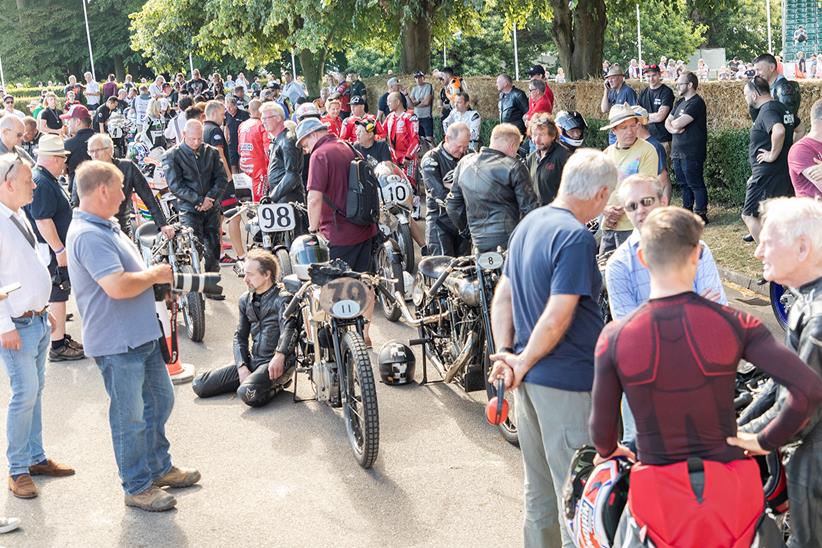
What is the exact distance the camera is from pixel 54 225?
29.9 feet

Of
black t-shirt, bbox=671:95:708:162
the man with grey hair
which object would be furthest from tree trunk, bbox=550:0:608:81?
the man with grey hair

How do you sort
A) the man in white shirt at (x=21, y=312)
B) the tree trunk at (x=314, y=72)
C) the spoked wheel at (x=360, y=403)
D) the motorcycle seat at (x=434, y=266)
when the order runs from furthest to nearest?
the tree trunk at (x=314, y=72), the motorcycle seat at (x=434, y=266), the spoked wheel at (x=360, y=403), the man in white shirt at (x=21, y=312)

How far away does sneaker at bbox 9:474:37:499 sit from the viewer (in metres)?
6.16

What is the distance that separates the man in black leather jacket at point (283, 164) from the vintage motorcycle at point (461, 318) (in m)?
3.61

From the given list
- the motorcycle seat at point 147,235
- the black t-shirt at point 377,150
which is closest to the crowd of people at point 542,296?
the motorcycle seat at point 147,235

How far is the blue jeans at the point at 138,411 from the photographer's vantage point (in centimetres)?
577

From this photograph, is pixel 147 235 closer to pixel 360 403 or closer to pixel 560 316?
pixel 360 403

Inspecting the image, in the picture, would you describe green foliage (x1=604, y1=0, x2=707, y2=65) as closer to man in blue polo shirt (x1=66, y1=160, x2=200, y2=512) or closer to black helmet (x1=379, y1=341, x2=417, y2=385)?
black helmet (x1=379, y1=341, x2=417, y2=385)

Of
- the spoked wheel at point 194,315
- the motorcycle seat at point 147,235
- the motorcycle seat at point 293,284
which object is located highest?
the motorcycle seat at point 147,235

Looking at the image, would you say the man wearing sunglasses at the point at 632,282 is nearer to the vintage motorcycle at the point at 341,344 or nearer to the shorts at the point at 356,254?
the vintage motorcycle at the point at 341,344

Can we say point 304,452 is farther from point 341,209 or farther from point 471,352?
point 341,209

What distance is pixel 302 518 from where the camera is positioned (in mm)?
5742

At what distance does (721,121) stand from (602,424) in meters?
12.8

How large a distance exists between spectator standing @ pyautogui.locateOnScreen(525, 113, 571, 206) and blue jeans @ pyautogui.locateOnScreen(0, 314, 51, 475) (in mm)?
4506
